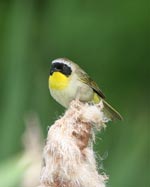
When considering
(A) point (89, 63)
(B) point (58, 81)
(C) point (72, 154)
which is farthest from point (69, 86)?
(A) point (89, 63)

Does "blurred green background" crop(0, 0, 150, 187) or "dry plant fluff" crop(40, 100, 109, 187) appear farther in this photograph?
"blurred green background" crop(0, 0, 150, 187)

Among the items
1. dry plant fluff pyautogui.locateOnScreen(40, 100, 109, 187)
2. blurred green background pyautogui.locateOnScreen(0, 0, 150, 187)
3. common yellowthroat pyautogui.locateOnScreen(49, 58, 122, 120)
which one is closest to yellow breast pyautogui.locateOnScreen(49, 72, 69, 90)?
common yellowthroat pyautogui.locateOnScreen(49, 58, 122, 120)

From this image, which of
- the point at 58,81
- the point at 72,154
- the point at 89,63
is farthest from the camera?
the point at 89,63

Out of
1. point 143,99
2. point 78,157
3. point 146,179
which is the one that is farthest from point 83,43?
point 78,157

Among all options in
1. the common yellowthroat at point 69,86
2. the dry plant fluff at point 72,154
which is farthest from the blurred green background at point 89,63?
the dry plant fluff at point 72,154

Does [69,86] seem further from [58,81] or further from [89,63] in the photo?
[89,63]

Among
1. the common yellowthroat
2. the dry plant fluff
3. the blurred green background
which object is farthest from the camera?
the blurred green background

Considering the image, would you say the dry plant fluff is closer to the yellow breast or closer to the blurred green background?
the yellow breast
